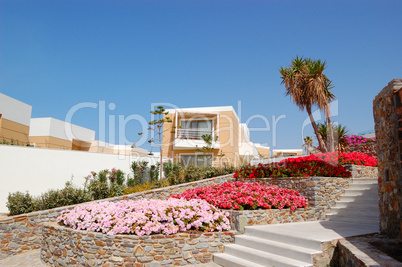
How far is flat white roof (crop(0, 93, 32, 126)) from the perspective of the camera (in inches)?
578

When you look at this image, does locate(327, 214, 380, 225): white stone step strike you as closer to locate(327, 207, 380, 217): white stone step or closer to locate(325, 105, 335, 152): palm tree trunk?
locate(327, 207, 380, 217): white stone step

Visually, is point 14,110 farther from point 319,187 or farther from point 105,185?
A: point 319,187

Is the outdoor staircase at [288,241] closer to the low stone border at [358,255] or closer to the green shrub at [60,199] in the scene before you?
the low stone border at [358,255]

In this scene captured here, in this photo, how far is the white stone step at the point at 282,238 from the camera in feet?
17.1

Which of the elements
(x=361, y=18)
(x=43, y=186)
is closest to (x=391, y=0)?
(x=361, y=18)

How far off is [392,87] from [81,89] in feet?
39.3

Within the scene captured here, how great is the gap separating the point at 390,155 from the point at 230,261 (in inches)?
147

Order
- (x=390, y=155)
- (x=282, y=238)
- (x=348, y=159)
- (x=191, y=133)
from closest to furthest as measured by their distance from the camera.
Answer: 1. (x=390, y=155)
2. (x=282, y=238)
3. (x=348, y=159)
4. (x=191, y=133)

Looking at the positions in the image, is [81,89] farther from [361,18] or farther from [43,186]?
[361,18]

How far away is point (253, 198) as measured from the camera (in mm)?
7660

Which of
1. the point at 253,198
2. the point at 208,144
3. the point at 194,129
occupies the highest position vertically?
the point at 194,129

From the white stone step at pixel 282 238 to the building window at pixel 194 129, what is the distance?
15.7 metres

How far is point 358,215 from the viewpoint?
25.2ft

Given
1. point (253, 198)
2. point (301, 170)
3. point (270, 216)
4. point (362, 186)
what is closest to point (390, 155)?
point (270, 216)
